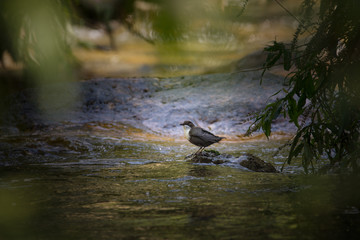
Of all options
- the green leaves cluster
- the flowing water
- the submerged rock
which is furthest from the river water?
→ the green leaves cluster

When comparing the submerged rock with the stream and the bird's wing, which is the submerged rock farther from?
the bird's wing

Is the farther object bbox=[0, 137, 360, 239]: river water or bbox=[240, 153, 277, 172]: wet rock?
bbox=[240, 153, 277, 172]: wet rock

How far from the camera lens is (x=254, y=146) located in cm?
570

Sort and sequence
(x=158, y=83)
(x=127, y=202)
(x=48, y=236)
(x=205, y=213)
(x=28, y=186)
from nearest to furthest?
(x=48, y=236), (x=205, y=213), (x=127, y=202), (x=28, y=186), (x=158, y=83)

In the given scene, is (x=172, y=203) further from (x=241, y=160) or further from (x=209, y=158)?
(x=209, y=158)

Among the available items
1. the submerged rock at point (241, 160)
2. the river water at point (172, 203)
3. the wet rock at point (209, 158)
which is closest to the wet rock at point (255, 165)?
the submerged rock at point (241, 160)

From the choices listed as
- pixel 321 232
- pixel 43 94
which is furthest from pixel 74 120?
pixel 321 232

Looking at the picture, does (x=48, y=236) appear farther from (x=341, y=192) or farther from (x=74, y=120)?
(x=74, y=120)

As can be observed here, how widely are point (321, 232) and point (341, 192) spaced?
0.92 m

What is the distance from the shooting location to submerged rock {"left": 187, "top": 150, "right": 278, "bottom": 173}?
372 cm

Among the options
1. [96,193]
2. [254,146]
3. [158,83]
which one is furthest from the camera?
[158,83]

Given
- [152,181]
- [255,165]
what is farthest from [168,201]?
[255,165]

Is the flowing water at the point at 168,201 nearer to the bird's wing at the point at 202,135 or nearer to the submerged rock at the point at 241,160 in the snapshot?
the submerged rock at the point at 241,160

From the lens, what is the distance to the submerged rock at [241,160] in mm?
3722
